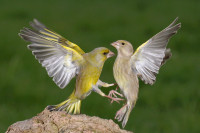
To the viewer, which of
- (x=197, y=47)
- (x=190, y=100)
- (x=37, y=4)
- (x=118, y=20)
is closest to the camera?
(x=190, y=100)

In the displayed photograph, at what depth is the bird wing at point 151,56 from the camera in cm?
501

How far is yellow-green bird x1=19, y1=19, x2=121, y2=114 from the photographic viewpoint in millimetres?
5047

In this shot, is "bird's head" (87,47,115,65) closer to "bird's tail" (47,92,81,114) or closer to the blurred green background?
"bird's tail" (47,92,81,114)

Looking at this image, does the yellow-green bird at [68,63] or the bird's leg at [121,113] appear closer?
the yellow-green bird at [68,63]

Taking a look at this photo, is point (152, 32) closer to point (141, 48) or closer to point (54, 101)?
point (54, 101)

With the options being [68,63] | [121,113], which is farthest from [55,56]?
[121,113]

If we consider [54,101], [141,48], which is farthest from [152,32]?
[141,48]

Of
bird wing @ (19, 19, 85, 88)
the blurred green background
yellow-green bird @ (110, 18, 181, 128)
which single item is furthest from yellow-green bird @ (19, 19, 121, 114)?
the blurred green background

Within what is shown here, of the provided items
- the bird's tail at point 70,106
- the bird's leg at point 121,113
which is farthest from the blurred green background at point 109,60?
the bird's tail at point 70,106

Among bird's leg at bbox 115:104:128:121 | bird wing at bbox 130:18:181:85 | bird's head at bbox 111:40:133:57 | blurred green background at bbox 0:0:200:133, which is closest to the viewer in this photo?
bird wing at bbox 130:18:181:85

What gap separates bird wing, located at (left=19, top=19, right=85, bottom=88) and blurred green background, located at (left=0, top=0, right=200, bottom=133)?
326 cm

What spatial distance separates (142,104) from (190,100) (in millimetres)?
928

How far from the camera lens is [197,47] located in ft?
47.1

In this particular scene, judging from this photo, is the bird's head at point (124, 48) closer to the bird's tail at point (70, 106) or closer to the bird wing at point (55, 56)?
the bird wing at point (55, 56)
